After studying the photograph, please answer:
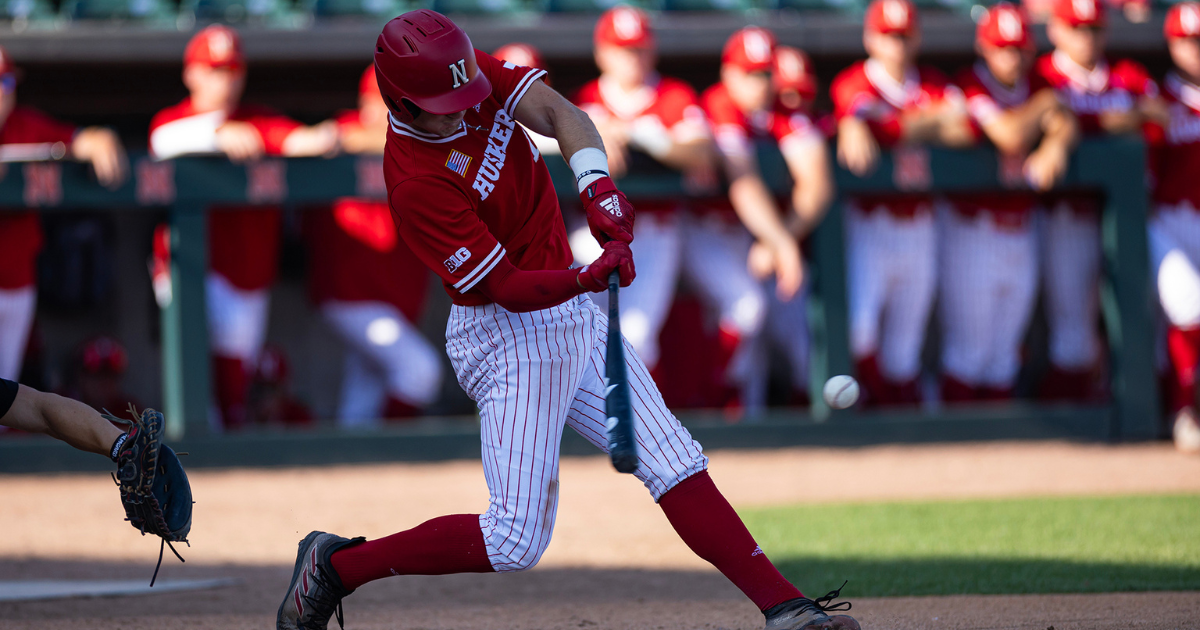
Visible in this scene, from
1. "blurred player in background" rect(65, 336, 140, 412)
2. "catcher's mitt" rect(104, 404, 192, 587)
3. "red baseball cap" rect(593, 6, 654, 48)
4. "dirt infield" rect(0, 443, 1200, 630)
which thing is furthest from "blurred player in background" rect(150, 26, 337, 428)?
"catcher's mitt" rect(104, 404, 192, 587)

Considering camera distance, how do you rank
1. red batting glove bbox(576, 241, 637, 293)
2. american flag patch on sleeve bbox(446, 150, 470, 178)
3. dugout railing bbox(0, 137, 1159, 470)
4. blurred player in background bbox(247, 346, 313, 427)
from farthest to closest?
1. blurred player in background bbox(247, 346, 313, 427)
2. dugout railing bbox(0, 137, 1159, 470)
3. american flag patch on sleeve bbox(446, 150, 470, 178)
4. red batting glove bbox(576, 241, 637, 293)

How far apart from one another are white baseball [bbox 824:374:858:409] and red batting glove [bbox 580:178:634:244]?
298 cm

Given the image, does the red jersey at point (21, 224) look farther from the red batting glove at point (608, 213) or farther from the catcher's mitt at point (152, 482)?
the red batting glove at point (608, 213)

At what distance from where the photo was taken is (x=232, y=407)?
4.89 m

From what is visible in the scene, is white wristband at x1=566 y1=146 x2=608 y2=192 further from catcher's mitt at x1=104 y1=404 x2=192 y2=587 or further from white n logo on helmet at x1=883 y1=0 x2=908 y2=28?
white n logo on helmet at x1=883 y1=0 x2=908 y2=28

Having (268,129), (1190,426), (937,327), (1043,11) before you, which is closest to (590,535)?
(268,129)

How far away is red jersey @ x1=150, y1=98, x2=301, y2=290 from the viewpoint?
15.7ft

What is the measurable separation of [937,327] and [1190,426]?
185 cm

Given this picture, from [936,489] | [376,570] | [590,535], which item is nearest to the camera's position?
[376,570]

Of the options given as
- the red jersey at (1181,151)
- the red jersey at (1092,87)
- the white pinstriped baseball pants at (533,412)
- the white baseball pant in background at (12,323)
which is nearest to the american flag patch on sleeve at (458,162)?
the white pinstriped baseball pants at (533,412)

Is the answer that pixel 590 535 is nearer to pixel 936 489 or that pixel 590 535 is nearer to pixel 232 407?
pixel 936 489

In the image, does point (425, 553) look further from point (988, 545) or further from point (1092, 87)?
point (1092, 87)

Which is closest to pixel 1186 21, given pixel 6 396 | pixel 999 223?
pixel 999 223

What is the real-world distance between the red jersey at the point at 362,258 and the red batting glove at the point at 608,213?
2941mm
